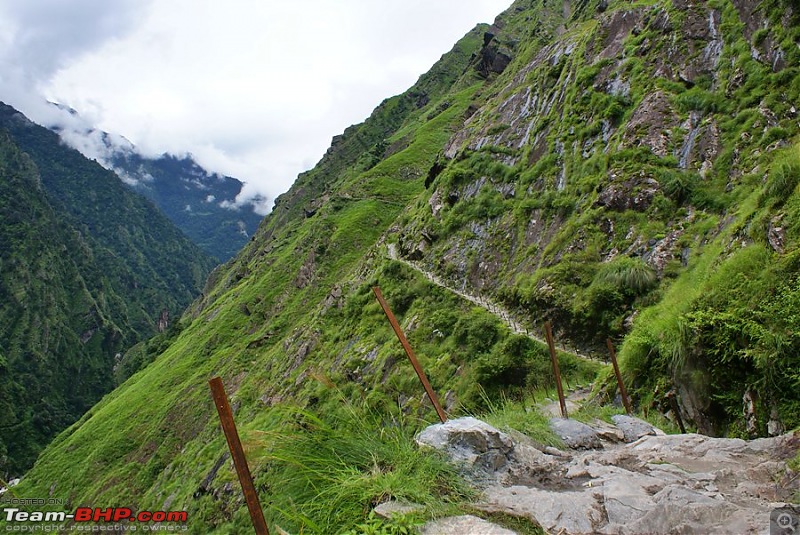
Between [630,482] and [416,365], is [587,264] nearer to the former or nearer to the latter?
[416,365]

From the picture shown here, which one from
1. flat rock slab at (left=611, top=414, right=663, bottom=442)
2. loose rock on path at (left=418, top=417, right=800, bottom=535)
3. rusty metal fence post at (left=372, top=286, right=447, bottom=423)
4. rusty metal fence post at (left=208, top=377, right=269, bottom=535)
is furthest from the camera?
flat rock slab at (left=611, top=414, right=663, bottom=442)

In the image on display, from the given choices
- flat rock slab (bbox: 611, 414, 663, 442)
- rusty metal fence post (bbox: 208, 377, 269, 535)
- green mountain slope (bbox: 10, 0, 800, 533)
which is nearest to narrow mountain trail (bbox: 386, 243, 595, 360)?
green mountain slope (bbox: 10, 0, 800, 533)

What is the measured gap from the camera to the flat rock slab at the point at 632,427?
33.9ft

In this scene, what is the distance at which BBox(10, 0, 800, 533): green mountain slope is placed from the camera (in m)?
9.67

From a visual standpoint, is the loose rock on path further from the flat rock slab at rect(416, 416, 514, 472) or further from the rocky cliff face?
the rocky cliff face

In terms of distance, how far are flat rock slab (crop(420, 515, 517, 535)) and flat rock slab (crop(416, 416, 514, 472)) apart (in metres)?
1.18

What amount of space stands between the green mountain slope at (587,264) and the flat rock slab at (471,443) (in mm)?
684

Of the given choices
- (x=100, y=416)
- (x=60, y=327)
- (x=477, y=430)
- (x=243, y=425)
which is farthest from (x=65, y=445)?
(x=60, y=327)

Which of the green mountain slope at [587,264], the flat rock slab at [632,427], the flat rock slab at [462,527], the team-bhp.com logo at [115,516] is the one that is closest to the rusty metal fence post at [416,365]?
the green mountain slope at [587,264]

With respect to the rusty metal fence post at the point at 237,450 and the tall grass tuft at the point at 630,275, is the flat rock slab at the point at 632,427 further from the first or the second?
the tall grass tuft at the point at 630,275

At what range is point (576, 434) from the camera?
9406 mm

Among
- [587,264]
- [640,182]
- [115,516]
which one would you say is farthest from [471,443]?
[115,516]

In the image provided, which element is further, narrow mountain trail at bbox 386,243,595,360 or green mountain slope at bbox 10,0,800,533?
narrow mountain trail at bbox 386,243,595,360

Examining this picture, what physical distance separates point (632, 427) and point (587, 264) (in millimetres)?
13416
